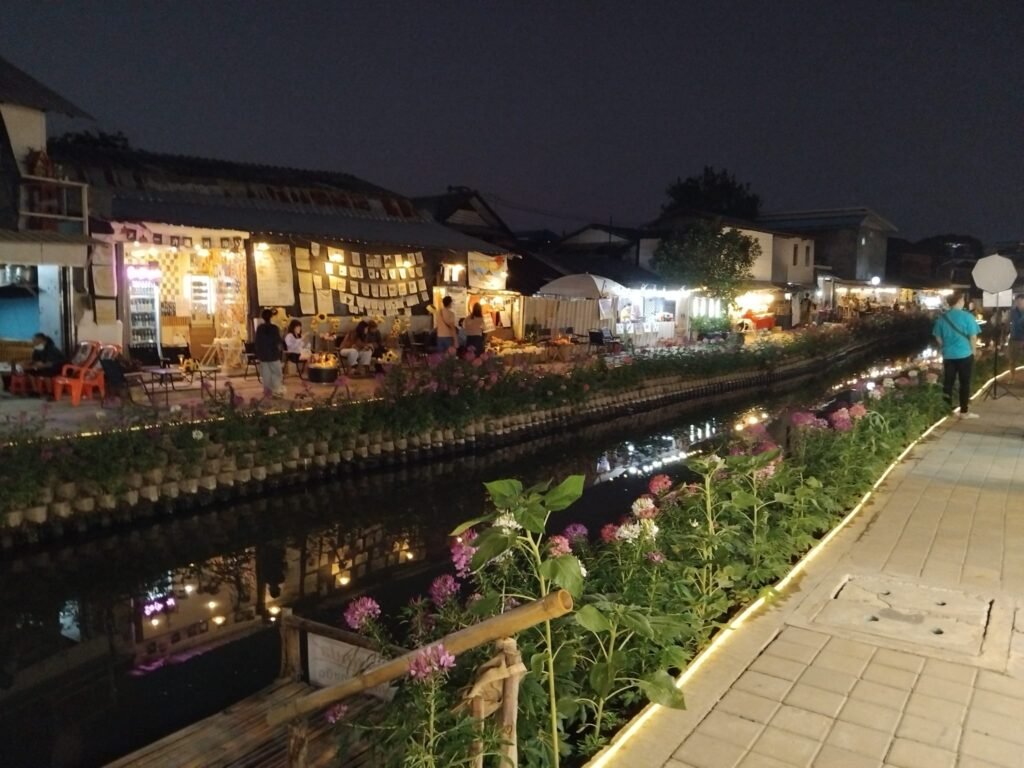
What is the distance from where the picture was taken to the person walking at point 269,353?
13.7m

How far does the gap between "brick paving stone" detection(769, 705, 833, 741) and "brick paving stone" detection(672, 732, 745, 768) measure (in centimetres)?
32

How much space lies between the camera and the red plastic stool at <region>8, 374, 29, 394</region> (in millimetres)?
13777

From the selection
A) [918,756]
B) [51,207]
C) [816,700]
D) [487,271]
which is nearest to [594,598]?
[816,700]

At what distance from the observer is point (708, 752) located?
11.5 feet

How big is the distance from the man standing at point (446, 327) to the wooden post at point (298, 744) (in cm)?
1457

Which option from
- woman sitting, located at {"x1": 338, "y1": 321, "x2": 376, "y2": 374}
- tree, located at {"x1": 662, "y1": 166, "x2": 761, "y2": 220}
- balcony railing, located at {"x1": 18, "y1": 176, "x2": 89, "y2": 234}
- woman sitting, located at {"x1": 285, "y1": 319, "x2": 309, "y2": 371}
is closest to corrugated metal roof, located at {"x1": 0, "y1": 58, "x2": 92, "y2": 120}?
balcony railing, located at {"x1": 18, "y1": 176, "x2": 89, "y2": 234}

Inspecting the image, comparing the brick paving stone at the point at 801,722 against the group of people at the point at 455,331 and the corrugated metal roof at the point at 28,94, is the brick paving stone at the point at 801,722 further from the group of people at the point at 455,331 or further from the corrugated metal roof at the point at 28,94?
the corrugated metal roof at the point at 28,94

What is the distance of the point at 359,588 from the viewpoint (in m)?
8.40

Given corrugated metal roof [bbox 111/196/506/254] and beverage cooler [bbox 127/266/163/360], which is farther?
beverage cooler [bbox 127/266/163/360]

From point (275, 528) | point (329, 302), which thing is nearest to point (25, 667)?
point (275, 528)

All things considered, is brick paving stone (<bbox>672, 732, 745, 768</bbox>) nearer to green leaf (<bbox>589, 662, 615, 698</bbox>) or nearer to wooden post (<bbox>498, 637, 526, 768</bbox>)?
green leaf (<bbox>589, 662, 615, 698</bbox>)

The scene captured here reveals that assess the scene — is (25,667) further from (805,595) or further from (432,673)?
(805,595)

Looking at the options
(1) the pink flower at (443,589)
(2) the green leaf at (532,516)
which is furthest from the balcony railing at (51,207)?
(2) the green leaf at (532,516)

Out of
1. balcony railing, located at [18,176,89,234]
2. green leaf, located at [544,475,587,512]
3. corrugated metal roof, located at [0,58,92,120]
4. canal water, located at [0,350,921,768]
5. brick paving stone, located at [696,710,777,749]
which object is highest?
corrugated metal roof, located at [0,58,92,120]
